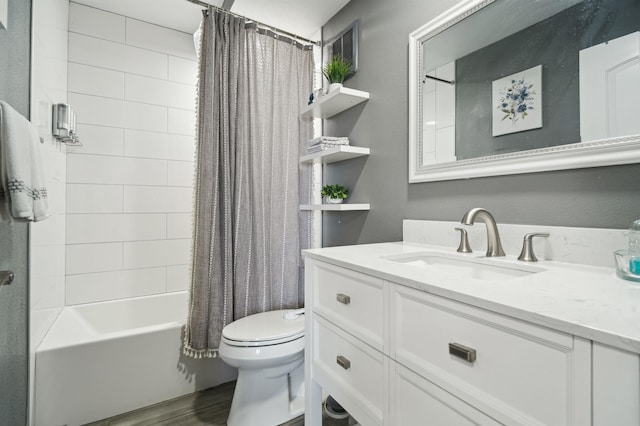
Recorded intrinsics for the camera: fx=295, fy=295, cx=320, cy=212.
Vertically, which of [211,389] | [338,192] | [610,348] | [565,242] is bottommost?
[211,389]

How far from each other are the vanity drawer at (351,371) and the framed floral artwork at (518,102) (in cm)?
91

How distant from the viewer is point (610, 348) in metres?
0.42

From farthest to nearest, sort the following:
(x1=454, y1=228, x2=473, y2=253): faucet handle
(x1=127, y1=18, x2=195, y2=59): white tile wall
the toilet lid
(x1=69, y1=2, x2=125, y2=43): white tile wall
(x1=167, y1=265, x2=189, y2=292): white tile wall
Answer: (x1=167, y1=265, x2=189, y2=292): white tile wall, (x1=127, y1=18, x2=195, y2=59): white tile wall, (x1=69, y1=2, x2=125, y2=43): white tile wall, the toilet lid, (x1=454, y1=228, x2=473, y2=253): faucet handle

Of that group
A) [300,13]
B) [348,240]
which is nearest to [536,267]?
[348,240]

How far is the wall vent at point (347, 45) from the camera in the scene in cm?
182

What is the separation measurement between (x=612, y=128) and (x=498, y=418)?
84cm

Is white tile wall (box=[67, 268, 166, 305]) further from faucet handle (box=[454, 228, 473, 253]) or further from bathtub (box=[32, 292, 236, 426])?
faucet handle (box=[454, 228, 473, 253])

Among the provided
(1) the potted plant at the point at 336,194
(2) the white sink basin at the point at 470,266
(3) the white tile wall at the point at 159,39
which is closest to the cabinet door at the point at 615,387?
(2) the white sink basin at the point at 470,266

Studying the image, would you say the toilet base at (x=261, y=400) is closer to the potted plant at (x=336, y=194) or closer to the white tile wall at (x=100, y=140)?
the potted plant at (x=336, y=194)

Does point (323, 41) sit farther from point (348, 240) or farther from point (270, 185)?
point (348, 240)

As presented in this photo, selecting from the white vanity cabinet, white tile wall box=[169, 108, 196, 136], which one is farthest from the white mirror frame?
white tile wall box=[169, 108, 196, 136]

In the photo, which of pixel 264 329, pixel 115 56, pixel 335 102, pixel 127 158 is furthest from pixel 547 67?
pixel 115 56

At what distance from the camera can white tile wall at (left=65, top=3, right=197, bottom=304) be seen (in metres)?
2.05

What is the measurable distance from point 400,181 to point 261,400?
132 centimetres
